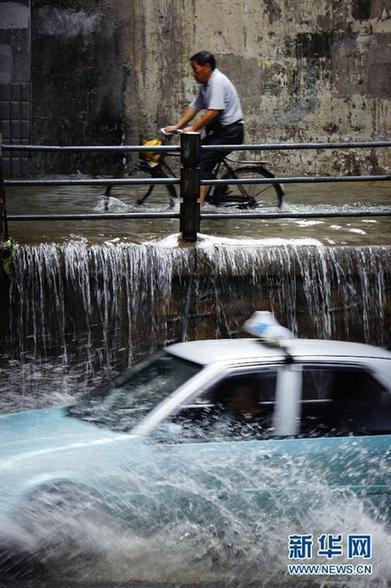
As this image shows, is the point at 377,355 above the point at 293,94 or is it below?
below

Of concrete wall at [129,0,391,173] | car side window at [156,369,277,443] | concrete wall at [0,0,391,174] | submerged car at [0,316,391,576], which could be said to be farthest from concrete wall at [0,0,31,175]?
car side window at [156,369,277,443]

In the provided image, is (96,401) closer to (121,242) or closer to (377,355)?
(377,355)

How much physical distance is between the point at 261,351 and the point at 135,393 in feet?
2.69

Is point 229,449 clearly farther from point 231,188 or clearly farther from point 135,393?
point 231,188

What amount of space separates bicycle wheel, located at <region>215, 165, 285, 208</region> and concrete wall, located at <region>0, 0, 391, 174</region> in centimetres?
335

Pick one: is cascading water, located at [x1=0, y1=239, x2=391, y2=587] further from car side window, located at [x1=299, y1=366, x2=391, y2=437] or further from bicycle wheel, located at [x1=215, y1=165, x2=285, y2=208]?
car side window, located at [x1=299, y1=366, x2=391, y2=437]

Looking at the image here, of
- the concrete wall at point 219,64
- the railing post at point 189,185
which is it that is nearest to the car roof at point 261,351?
the railing post at point 189,185

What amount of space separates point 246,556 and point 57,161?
1075cm

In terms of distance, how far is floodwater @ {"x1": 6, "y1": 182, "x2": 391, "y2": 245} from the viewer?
1079cm

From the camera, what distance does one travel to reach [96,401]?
696 cm

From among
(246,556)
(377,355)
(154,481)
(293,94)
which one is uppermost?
(293,94)

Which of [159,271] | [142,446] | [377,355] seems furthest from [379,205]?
[142,446]

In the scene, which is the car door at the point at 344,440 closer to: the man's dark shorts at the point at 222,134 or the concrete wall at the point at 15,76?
the man's dark shorts at the point at 222,134

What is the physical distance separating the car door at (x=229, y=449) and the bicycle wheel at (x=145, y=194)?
19.1 feet
